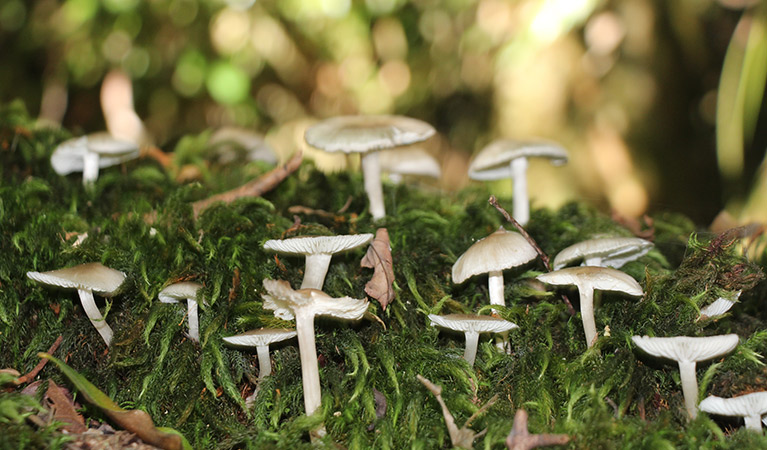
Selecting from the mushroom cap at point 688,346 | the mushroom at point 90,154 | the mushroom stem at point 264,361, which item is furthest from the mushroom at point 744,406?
the mushroom at point 90,154

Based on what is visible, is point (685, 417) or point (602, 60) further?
point (602, 60)

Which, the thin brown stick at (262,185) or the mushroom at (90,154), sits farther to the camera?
the mushroom at (90,154)

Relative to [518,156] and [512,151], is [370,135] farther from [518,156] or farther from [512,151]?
[518,156]

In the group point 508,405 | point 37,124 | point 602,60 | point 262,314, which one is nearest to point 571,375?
point 508,405

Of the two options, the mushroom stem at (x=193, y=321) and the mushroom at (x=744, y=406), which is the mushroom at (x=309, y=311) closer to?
the mushroom stem at (x=193, y=321)

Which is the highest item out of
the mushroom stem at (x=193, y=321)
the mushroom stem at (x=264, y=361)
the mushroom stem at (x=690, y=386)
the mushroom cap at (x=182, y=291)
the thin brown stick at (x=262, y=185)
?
the thin brown stick at (x=262, y=185)

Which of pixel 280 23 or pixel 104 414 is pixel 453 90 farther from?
pixel 104 414
